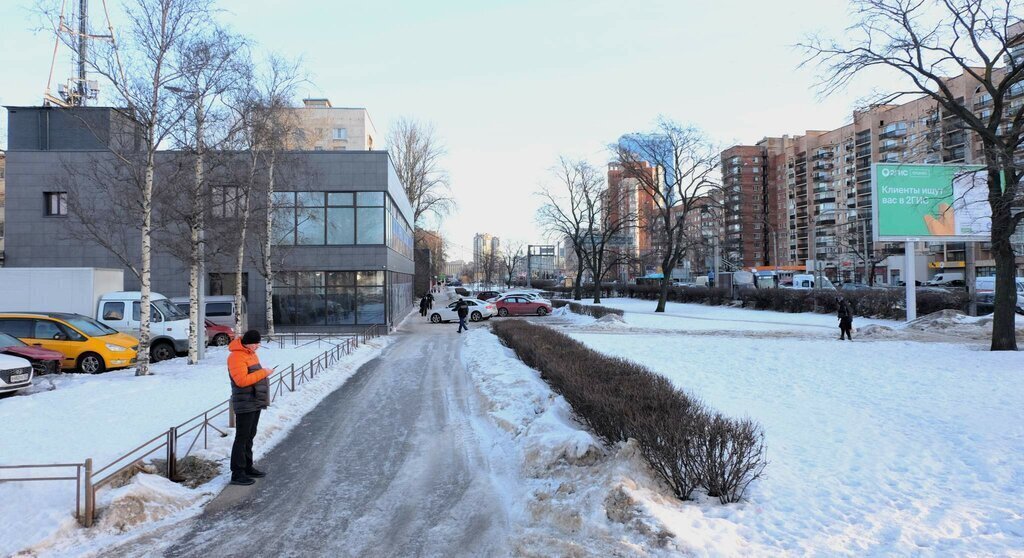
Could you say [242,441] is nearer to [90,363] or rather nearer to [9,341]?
[90,363]

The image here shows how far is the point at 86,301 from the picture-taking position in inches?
651

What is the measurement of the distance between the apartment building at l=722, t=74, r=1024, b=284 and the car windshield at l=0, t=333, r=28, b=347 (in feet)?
233

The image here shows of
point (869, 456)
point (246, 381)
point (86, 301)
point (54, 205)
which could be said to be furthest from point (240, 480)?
point (54, 205)

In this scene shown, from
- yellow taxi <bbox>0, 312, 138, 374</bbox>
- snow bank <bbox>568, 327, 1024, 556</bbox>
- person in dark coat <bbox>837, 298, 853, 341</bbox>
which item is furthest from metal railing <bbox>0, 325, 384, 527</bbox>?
person in dark coat <bbox>837, 298, 853, 341</bbox>

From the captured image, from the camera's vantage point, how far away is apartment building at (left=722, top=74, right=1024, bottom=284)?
7644 centimetres

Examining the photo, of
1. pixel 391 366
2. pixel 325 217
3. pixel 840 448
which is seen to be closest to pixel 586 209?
pixel 325 217

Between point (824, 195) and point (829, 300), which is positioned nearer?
point (829, 300)

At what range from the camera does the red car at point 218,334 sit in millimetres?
20328

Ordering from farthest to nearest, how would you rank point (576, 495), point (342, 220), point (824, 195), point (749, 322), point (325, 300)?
point (824, 195), point (749, 322), point (342, 220), point (325, 300), point (576, 495)

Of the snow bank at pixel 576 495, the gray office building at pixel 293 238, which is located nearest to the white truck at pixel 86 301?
the gray office building at pixel 293 238

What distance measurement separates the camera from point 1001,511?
4574 mm

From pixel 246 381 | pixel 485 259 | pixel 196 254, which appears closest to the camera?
pixel 246 381

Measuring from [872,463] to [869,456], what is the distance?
257 mm

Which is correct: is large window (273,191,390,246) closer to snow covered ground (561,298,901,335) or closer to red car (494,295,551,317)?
red car (494,295,551,317)
